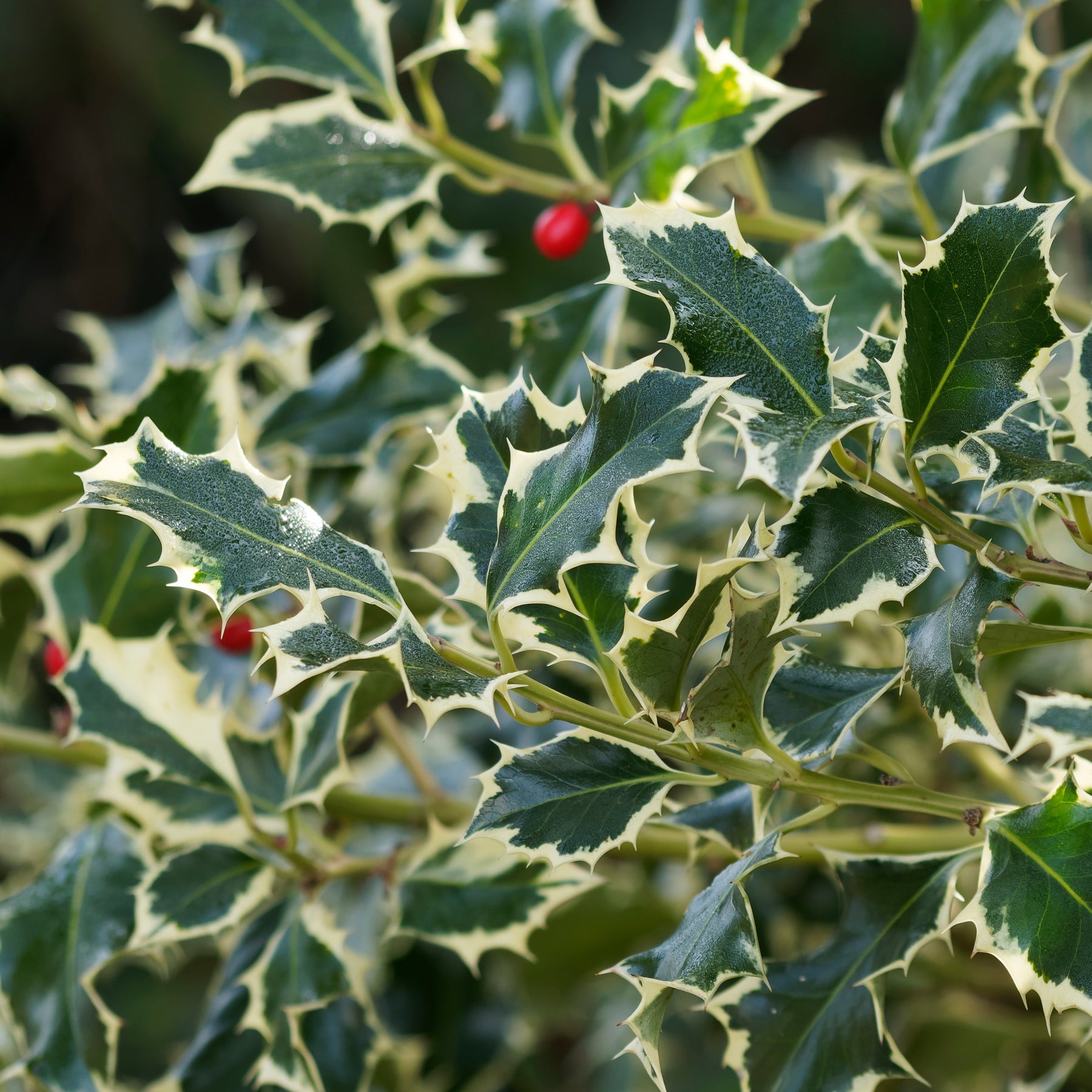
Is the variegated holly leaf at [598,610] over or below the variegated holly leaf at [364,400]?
over

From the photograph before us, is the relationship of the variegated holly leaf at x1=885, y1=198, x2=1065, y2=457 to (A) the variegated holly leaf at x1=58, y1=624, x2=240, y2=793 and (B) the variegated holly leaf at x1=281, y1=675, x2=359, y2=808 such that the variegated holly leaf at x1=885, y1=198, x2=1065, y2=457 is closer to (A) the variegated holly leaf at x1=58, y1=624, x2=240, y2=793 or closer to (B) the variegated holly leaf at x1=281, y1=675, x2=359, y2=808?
(B) the variegated holly leaf at x1=281, y1=675, x2=359, y2=808

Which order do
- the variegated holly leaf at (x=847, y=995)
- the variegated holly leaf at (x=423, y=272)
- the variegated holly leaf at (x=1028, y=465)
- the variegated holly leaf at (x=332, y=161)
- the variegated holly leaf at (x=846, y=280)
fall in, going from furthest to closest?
the variegated holly leaf at (x=423, y=272), the variegated holly leaf at (x=332, y=161), the variegated holly leaf at (x=846, y=280), the variegated holly leaf at (x=847, y=995), the variegated holly leaf at (x=1028, y=465)

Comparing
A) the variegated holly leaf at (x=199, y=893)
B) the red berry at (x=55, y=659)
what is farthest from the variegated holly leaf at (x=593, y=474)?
the red berry at (x=55, y=659)

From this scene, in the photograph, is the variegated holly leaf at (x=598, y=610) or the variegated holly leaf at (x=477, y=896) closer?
the variegated holly leaf at (x=598, y=610)

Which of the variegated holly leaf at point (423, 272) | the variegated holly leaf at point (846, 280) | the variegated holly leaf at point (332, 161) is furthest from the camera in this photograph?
the variegated holly leaf at point (423, 272)

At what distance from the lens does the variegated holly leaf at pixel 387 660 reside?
0.40m

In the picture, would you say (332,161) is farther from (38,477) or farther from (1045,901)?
(1045,901)

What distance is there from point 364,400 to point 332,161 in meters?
0.15

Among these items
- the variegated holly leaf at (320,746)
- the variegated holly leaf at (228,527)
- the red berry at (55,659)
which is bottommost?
the red berry at (55,659)

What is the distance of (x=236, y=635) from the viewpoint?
31.3 inches

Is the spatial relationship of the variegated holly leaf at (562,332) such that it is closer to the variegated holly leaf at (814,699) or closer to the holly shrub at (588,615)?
the holly shrub at (588,615)

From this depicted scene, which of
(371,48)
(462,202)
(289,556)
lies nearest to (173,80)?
(462,202)

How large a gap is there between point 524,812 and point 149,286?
2.17 meters

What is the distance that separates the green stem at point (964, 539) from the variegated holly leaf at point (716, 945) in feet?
0.43
